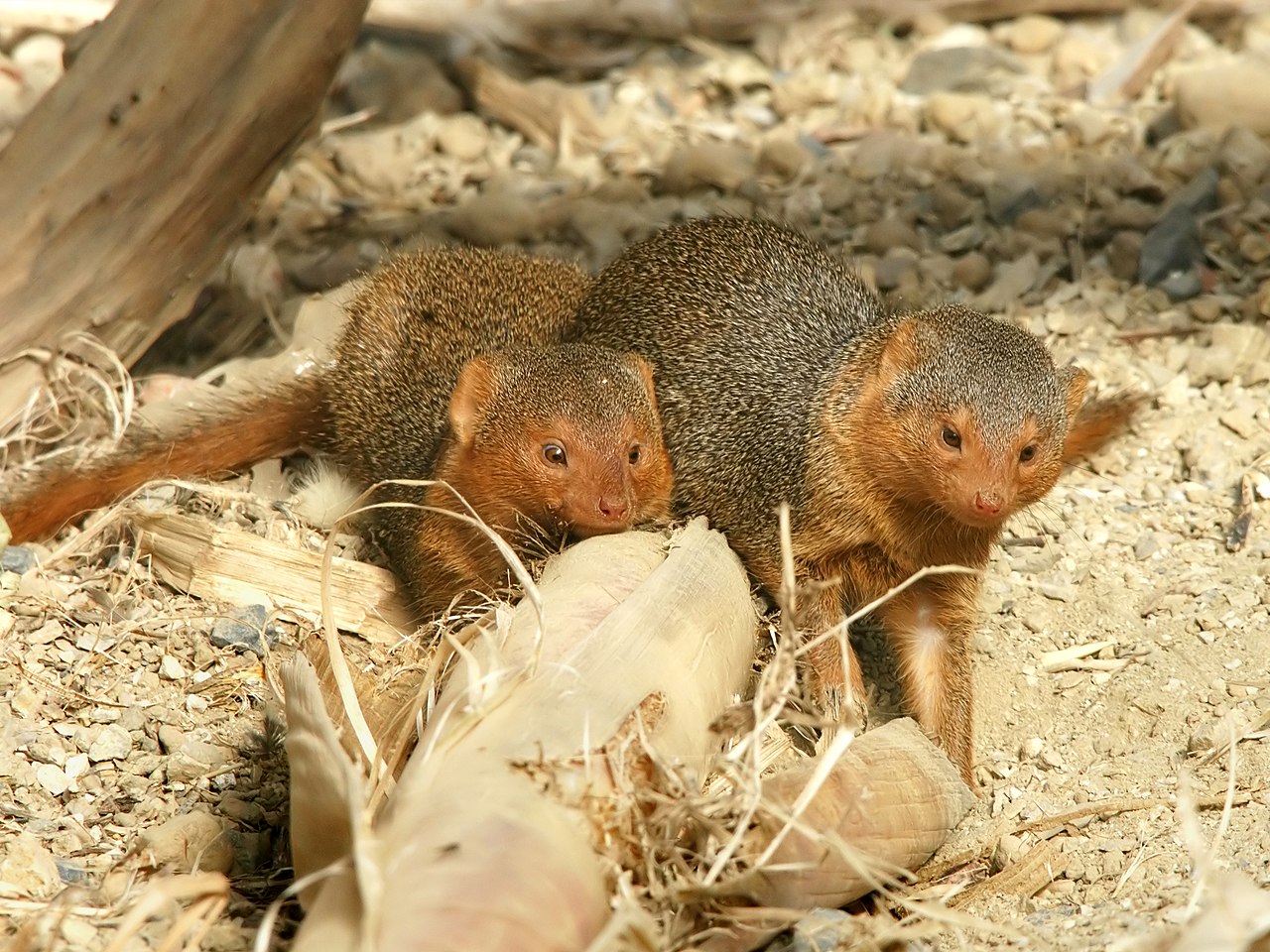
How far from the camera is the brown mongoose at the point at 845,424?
3.47 m

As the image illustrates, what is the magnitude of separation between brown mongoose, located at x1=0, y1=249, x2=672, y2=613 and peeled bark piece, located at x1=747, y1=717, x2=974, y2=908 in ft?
2.77

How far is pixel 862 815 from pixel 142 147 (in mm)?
2701

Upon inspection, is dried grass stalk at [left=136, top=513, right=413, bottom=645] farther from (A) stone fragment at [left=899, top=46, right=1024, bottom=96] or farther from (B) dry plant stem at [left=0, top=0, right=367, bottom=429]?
(A) stone fragment at [left=899, top=46, right=1024, bottom=96]

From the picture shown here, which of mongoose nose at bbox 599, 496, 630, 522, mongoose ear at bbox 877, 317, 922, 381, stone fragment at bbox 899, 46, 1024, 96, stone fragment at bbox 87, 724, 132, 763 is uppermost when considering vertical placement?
mongoose ear at bbox 877, 317, 922, 381

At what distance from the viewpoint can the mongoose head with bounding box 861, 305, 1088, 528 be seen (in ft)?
11.1

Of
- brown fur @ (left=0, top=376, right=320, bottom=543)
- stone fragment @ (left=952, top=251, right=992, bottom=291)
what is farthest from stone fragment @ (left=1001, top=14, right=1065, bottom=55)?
brown fur @ (left=0, top=376, right=320, bottom=543)

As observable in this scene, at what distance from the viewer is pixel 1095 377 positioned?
188 inches

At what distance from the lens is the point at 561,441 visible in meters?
3.68

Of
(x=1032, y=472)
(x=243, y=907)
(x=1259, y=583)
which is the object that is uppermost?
(x=1032, y=472)

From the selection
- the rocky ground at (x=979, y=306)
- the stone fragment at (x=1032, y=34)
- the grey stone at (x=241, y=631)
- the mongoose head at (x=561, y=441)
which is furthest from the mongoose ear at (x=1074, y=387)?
the stone fragment at (x=1032, y=34)

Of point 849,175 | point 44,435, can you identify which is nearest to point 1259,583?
point 849,175

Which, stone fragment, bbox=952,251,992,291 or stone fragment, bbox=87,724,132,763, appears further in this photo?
stone fragment, bbox=952,251,992,291

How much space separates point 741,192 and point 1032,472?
2705mm

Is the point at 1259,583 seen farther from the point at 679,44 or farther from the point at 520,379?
the point at 679,44
